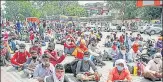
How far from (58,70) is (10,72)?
5988 millimetres

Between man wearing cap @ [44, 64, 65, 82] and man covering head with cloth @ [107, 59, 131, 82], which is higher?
man wearing cap @ [44, 64, 65, 82]

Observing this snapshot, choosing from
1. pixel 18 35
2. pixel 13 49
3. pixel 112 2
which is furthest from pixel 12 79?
pixel 112 2

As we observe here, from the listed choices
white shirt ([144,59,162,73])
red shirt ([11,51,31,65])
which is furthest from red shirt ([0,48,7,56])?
white shirt ([144,59,162,73])

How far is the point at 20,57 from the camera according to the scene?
1339 centimetres

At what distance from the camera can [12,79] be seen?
12.5 m

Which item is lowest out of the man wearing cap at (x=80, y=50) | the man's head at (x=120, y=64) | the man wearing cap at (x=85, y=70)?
the man wearing cap at (x=85, y=70)

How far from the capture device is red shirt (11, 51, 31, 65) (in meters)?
13.3

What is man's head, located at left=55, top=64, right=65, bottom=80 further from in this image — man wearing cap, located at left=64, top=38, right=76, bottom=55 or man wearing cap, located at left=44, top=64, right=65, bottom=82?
man wearing cap, located at left=64, top=38, right=76, bottom=55

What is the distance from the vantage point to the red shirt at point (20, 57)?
1333 centimetres

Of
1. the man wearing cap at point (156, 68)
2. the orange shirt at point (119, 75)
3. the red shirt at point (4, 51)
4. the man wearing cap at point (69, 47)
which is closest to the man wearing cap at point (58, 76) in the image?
the orange shirt at point (119, 75)

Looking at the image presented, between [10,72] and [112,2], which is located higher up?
[112,2]

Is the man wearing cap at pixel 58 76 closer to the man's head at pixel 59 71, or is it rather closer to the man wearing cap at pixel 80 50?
the man's head at pixel 59 71

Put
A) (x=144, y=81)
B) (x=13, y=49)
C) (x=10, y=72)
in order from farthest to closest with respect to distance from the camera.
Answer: (x=13, y=49)
(x=10, y=72)
(x=144, y=81)

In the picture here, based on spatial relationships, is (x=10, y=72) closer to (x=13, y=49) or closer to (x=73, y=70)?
(x=73, y=70)
